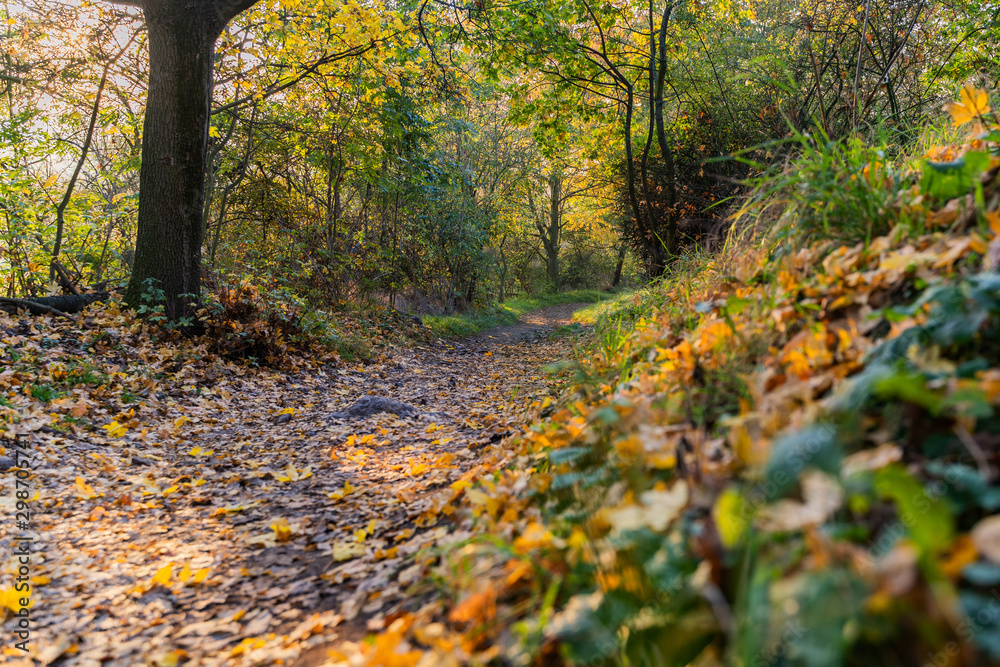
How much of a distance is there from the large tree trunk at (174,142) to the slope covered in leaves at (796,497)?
6.04 m

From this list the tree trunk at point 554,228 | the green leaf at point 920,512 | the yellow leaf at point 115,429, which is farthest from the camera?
the tree trunk at point 554,228

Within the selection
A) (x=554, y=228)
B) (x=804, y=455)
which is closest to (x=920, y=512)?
(x=804, y=455)

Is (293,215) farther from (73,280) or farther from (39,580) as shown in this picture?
(39,580)

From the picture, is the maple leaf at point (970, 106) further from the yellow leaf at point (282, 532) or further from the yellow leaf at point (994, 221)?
the yellow leaf at point (282, 532)

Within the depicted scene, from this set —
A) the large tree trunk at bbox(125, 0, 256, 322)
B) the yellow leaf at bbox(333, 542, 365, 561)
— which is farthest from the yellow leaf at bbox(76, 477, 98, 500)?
the large tree trunk at bbox(125, 0, 256, 322)

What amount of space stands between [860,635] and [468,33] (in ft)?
29.1

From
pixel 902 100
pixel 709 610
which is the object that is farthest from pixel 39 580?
pixel 902 100

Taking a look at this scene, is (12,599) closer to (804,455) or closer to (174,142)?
(804,455)

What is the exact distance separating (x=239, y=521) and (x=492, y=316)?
44.6ft

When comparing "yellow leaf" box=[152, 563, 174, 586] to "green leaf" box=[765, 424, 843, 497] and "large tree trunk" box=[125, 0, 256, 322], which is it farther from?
"large tree trunk" box=[125, 0, 256, 322]

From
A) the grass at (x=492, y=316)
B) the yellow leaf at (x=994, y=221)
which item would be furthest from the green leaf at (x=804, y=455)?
the grass at (x=492, y=316)

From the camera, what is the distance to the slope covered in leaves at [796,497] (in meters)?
0.84

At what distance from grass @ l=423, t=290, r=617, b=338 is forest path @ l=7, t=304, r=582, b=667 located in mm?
2390

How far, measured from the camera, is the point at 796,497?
1.14 m
